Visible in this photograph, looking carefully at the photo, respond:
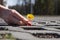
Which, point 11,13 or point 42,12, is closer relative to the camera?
point 11,13

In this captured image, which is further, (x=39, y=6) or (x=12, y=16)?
(x=39, y=6)

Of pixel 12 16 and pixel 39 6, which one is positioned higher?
pixel 12 16

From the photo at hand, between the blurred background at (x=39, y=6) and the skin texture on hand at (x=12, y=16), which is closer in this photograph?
the skin texture on hand at (x=12, y=16)

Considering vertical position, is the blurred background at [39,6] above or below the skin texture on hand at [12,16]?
below

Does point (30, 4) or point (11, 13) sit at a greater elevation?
point (11, 13)

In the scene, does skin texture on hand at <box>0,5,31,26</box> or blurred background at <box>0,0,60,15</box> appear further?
blurred background at <box>0,0,60,15</box>

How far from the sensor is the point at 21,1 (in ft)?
72.7

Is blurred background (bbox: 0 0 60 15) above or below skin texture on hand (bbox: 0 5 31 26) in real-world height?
→ below

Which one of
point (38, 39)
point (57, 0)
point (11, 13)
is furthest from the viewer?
point (57, 0)

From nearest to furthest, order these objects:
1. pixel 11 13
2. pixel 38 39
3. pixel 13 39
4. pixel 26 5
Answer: pixel 13 39 < pixel 38 39 < pixel 11 13 < pixel 26 5

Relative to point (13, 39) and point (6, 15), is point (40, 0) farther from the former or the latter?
point (13, 39)

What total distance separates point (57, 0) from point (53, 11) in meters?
1.73

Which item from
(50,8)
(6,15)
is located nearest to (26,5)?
(50,8)

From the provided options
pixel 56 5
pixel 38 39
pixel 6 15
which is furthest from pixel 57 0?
pixel 38 39
